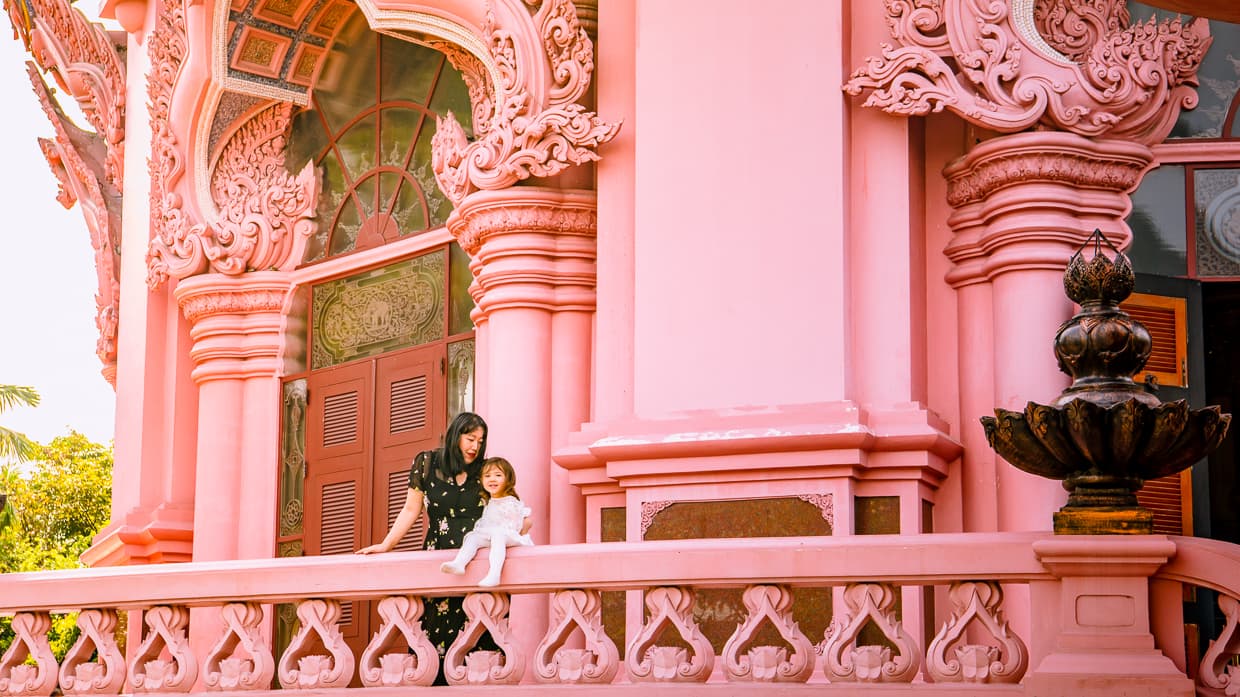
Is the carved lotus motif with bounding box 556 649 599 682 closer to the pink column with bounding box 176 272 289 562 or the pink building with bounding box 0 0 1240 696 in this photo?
the pink building with bounding box 0 0 1240 696

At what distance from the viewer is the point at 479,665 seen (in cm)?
833

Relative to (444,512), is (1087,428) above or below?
above

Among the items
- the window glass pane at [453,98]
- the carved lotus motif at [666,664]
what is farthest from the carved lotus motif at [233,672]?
the window glass pane at [453,98]

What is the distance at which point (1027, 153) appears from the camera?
10430 millimetres

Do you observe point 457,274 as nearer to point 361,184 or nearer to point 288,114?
point 361,184

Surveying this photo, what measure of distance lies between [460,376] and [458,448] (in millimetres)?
3343

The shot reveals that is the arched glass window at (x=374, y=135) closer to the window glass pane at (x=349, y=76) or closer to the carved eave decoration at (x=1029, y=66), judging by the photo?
the window glass pane at (x=349, y=76)

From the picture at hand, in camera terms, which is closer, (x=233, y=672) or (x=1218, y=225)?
(x=233, y=672)

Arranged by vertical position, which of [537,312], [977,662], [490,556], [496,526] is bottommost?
[977,662]

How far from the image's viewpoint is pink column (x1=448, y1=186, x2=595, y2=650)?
37.4 ft

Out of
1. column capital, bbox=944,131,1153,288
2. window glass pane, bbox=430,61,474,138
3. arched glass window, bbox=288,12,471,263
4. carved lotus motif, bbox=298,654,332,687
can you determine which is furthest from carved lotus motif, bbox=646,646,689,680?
arched glass window, bbox=288,12,471,263

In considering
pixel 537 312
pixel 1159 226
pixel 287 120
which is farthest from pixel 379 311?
pixel 1159 226

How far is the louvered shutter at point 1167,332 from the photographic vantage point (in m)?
10.6

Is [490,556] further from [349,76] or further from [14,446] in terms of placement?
[14,446]
